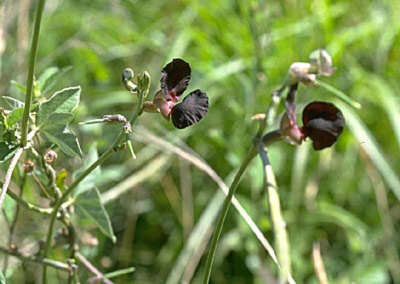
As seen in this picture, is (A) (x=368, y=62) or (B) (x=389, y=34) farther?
(A) (x=368, y=62)

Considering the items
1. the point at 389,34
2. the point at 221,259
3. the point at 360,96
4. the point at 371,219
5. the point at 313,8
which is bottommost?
the point at 371,219

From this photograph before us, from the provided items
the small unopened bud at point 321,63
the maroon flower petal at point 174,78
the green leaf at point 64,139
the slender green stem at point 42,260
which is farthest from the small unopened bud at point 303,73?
the slender green stem at point 42,260

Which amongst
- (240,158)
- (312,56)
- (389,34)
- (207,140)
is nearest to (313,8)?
(389,34)

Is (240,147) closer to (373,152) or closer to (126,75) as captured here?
(373,152)

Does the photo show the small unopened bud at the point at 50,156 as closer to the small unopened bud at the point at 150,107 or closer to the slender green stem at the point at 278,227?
the small unopened bud at the point at 150,107

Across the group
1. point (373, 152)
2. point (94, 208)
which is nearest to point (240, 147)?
point (373, 152)

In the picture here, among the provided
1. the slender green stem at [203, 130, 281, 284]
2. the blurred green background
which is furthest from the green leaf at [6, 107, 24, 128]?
the blurred green background

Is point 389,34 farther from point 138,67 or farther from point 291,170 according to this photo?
point 138,67
